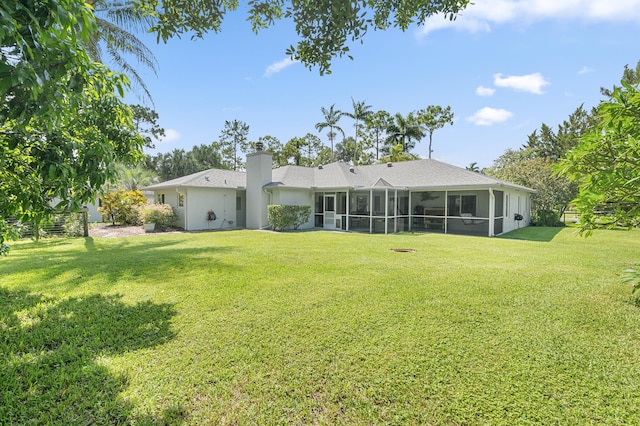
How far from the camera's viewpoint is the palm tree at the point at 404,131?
35.2 m

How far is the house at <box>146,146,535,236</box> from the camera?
17.2 meters

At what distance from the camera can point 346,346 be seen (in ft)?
12.2

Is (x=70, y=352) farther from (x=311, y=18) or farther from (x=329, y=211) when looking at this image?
(x=329, y=211)

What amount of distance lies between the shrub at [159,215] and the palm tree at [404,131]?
87.4ft

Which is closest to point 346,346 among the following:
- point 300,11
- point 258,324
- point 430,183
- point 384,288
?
point 258,324

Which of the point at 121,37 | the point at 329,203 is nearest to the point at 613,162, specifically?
the point at 329,203

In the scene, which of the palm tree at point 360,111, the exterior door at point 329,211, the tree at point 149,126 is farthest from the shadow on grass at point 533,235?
the tree at point 149,126

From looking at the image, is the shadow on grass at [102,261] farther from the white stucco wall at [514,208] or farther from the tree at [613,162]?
the white stucco wall at [514,208]

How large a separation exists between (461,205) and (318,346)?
17.1 meters

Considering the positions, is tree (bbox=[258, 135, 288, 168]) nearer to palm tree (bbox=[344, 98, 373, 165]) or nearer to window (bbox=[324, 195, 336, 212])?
palm tree (bbox=[344, 98, 373, 165])

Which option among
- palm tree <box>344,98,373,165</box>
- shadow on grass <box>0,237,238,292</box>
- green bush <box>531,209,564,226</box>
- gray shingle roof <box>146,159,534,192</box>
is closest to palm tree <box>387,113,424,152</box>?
palm tree <box>344,98,373,165</box>

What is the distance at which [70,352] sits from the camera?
352cm

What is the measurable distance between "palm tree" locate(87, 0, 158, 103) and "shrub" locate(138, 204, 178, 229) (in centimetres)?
653

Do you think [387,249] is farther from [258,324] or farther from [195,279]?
[258,324]
